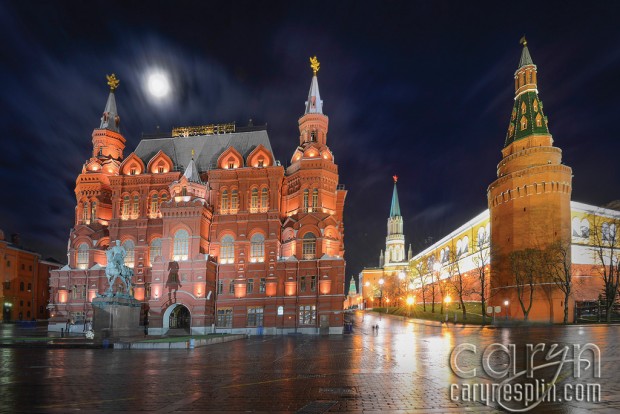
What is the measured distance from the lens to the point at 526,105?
3073 inches

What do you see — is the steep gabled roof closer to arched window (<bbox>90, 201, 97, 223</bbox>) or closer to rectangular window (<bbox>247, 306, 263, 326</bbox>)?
arched window (<bbox>90, 201, 97, 223</bbox>)

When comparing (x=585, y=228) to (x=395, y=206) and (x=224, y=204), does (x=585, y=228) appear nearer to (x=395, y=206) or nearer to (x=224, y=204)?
(x=224, y=204)

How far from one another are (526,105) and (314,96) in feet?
123

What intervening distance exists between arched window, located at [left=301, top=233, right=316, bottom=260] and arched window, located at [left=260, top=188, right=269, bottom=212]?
7.54 metres

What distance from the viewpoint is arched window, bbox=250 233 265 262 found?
59.1 meters

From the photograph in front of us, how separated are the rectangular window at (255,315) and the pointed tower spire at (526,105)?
172 feet

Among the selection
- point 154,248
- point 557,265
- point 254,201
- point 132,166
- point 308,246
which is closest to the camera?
point 308,246

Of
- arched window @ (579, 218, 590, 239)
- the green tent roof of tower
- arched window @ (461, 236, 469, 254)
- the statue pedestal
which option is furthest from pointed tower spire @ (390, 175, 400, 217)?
the statue pedestal

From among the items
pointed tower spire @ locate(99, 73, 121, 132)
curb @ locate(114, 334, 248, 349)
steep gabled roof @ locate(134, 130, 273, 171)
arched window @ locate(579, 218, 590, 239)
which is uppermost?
pointed tower spire @ locate(99, 73, 121, 132)

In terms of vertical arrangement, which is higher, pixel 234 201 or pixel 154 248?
pixel 234 201

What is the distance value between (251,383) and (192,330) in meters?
40.6

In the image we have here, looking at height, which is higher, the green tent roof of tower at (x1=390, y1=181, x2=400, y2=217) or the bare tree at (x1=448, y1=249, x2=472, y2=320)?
the green tent roof of tower at (x1=390, y1=181, x2=400, y2=217)

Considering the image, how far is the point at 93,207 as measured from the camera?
65.6m

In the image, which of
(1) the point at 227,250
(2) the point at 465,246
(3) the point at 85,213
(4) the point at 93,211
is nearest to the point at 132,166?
(4) the point at 93,211
